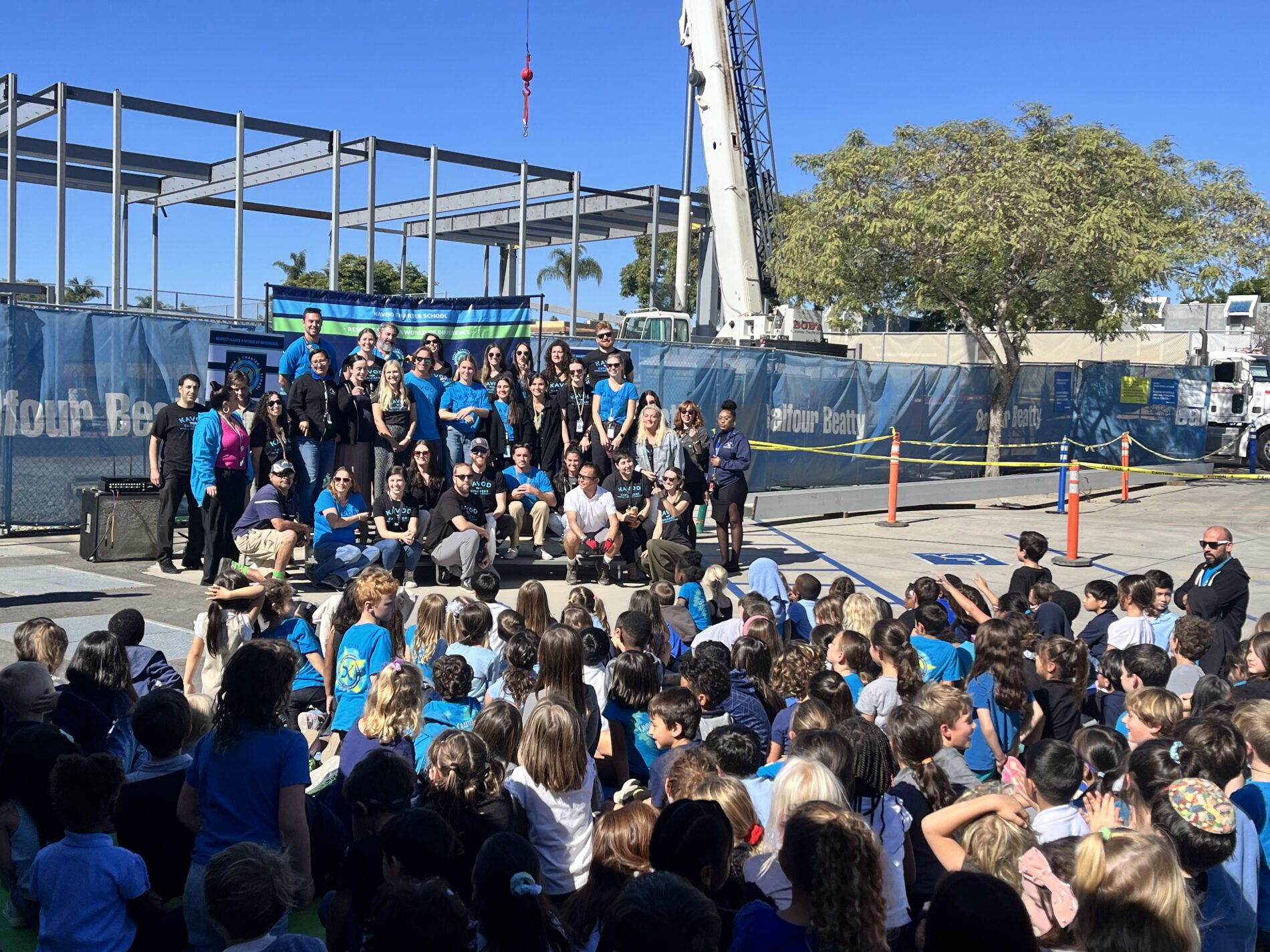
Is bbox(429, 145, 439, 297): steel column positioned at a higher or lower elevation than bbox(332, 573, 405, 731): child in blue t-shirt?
higher

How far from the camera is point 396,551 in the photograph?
10625 mm

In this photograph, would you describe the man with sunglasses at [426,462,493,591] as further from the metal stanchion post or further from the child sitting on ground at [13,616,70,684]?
the metal stanchion post

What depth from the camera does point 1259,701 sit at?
4.48 m

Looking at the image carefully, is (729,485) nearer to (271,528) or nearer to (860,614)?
(271,528)

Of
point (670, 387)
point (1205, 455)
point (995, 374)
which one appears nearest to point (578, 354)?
point (670, 387)

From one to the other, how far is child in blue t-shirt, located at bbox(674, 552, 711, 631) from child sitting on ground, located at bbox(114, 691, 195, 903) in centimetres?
420

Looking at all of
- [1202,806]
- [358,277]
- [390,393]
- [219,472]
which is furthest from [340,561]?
[358,277]

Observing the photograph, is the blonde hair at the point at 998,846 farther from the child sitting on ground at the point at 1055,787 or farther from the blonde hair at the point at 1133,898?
the blonde hair at the point at 1133,898

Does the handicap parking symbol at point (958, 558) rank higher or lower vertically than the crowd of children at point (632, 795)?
lower

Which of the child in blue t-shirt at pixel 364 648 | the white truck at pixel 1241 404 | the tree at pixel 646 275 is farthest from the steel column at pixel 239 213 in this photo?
the tree at pixel 646 275

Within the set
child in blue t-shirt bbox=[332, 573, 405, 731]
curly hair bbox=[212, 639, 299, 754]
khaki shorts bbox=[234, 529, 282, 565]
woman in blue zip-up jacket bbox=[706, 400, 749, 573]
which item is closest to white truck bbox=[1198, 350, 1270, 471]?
woman in blue zip-up jacket bbox=[706, 400, 749, 573]

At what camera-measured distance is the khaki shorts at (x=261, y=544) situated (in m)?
10.1

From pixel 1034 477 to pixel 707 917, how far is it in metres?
20.8

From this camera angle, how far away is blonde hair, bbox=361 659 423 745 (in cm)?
476
